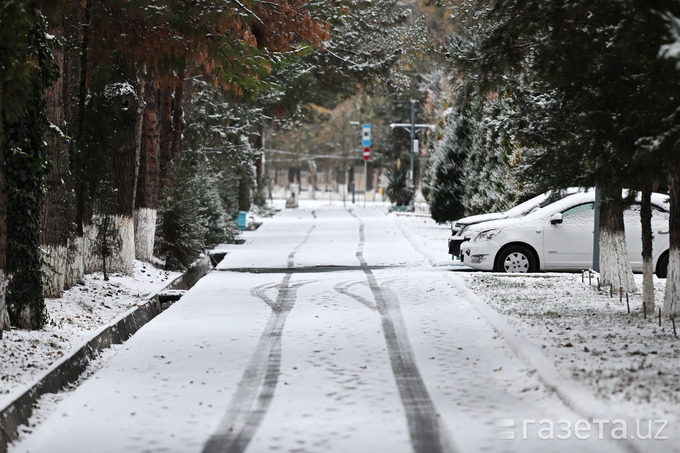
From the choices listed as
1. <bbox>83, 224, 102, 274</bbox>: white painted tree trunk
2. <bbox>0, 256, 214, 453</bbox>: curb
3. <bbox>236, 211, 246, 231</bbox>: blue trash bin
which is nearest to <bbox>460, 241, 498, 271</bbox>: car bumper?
<bbox>0, 256, 214, 453</bbox>: curb

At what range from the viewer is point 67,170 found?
57.5 feet

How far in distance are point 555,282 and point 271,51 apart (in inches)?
A: 249

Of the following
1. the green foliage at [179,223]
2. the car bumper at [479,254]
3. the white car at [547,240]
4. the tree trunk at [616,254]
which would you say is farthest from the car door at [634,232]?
the green foliage at [179,223]

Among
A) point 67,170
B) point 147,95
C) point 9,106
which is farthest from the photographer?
point 147,95

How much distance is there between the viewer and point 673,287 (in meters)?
14.4

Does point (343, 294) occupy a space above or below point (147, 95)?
below

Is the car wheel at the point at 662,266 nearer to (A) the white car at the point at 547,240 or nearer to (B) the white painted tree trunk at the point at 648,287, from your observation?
(A) the white car at the point at 547,240

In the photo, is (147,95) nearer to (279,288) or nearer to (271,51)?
(271,51)

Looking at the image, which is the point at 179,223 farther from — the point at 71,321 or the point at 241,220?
the point at 241,220

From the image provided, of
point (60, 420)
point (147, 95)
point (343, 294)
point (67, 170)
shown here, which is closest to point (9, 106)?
point (60, 420)

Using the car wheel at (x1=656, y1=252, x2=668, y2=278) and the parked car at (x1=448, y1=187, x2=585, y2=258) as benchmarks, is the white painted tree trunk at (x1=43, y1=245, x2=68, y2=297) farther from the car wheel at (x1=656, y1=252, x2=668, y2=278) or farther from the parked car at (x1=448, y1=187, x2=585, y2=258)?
the car wheel at (x1=656, y1=252, x2=668, y2=278)

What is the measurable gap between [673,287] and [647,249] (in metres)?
1.04

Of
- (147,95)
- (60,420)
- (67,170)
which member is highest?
(147,95)

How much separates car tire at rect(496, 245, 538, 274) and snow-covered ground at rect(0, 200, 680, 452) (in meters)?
1.30
